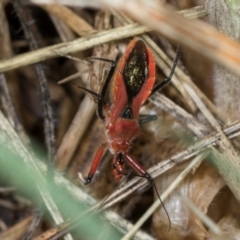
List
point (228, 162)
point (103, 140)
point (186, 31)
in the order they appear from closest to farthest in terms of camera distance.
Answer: point (186, 31)
point (228, 162)
point (103, 140)

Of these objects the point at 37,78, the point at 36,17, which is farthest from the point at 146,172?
the point at 36,17

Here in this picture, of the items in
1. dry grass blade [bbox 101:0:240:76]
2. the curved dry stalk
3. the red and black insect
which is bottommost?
the curved dry stalk

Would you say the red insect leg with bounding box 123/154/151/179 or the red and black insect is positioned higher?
the red and black insect

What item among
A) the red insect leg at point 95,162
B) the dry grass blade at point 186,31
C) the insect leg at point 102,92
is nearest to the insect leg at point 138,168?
the red insect leg at point 95,162

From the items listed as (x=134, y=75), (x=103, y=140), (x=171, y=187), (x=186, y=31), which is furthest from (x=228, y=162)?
(x=186, y=31)

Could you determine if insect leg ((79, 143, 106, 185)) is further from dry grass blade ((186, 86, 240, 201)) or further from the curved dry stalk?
dry grass blade ((186, 86, 240, 201))

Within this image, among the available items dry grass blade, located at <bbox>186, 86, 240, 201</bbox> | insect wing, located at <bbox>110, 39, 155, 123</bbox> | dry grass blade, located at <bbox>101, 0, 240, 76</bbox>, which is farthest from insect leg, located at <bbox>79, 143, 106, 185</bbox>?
dry grass blade, located at <bbox>101, 0, 240, 76</bbox>

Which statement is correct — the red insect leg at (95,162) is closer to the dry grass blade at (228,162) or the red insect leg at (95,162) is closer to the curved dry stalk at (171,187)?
the curved dry stalk at (171,187)

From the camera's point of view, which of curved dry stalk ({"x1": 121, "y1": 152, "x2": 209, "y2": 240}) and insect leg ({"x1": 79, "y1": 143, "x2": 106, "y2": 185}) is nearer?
curved dry stalk ({"x1": 121, "y1": 152, "x2": 209, "y2": 240})

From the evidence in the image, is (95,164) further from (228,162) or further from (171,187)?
(228,162)
